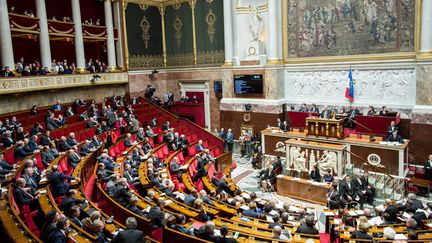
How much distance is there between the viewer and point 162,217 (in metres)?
5.82

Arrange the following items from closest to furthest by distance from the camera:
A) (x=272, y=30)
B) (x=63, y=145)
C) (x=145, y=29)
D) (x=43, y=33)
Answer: (x=63, y=145), (x=43, y=33), (x=272, y=30), (x=145, y=29)

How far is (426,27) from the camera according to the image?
39.5 feet

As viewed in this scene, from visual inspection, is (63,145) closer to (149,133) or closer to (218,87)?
(149,133)

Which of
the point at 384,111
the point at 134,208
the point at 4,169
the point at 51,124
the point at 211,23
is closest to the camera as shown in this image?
the point at 134,208

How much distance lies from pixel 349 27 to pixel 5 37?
13.0 meters

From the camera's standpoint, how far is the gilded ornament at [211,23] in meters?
18.3

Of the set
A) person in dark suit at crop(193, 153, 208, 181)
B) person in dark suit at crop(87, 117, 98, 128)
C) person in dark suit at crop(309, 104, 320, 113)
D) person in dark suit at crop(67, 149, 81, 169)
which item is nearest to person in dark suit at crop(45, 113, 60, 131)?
person in dark suit at crop(87, 117, 98, 128)

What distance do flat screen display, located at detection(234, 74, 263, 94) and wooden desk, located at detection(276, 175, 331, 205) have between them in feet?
19.4

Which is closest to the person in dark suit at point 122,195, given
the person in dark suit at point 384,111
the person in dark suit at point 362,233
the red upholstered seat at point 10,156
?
the person in dark suit at point 362,233

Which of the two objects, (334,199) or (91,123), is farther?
(91,123)

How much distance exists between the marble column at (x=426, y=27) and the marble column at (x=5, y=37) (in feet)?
48.1

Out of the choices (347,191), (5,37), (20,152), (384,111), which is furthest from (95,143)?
(384,111)

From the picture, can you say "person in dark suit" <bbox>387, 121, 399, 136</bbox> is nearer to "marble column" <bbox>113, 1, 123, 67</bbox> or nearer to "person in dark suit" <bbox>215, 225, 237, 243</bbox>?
"person in dark suit" <bbox>215, 225, 237, 243</bbox>

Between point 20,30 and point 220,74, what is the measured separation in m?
9.12
